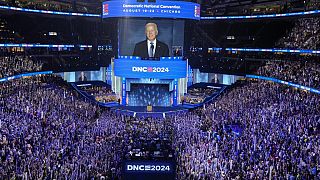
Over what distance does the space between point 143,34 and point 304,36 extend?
18.2 meters

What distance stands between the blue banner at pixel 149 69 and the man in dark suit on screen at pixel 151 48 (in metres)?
1.31

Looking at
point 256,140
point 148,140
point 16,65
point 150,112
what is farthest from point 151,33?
point 148,140

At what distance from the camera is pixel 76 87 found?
149 ft

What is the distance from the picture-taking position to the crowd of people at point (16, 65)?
35812mm

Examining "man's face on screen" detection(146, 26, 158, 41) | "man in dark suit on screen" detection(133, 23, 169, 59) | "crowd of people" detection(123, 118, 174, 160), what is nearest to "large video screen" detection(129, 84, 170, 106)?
"man in dark suit on screen" detection(133, 23, 169, 59)

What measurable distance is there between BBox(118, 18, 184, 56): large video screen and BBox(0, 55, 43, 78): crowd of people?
10088 millimetres

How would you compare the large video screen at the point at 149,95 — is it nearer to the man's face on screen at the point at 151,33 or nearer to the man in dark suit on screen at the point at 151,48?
the man in dark suit on screen at the point at 151,48

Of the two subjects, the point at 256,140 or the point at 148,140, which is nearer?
the point at 148,140

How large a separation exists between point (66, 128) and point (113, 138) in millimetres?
3545

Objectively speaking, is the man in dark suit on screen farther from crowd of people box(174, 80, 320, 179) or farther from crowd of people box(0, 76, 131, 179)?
crowd of people box(174, 80, 320, 179)

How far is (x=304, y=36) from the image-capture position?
39.3 m

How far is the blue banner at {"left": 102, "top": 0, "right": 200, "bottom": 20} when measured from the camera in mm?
38062

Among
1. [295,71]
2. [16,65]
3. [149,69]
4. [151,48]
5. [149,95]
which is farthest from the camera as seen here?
[149,95]

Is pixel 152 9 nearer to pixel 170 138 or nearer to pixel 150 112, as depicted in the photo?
pixel 150 112
